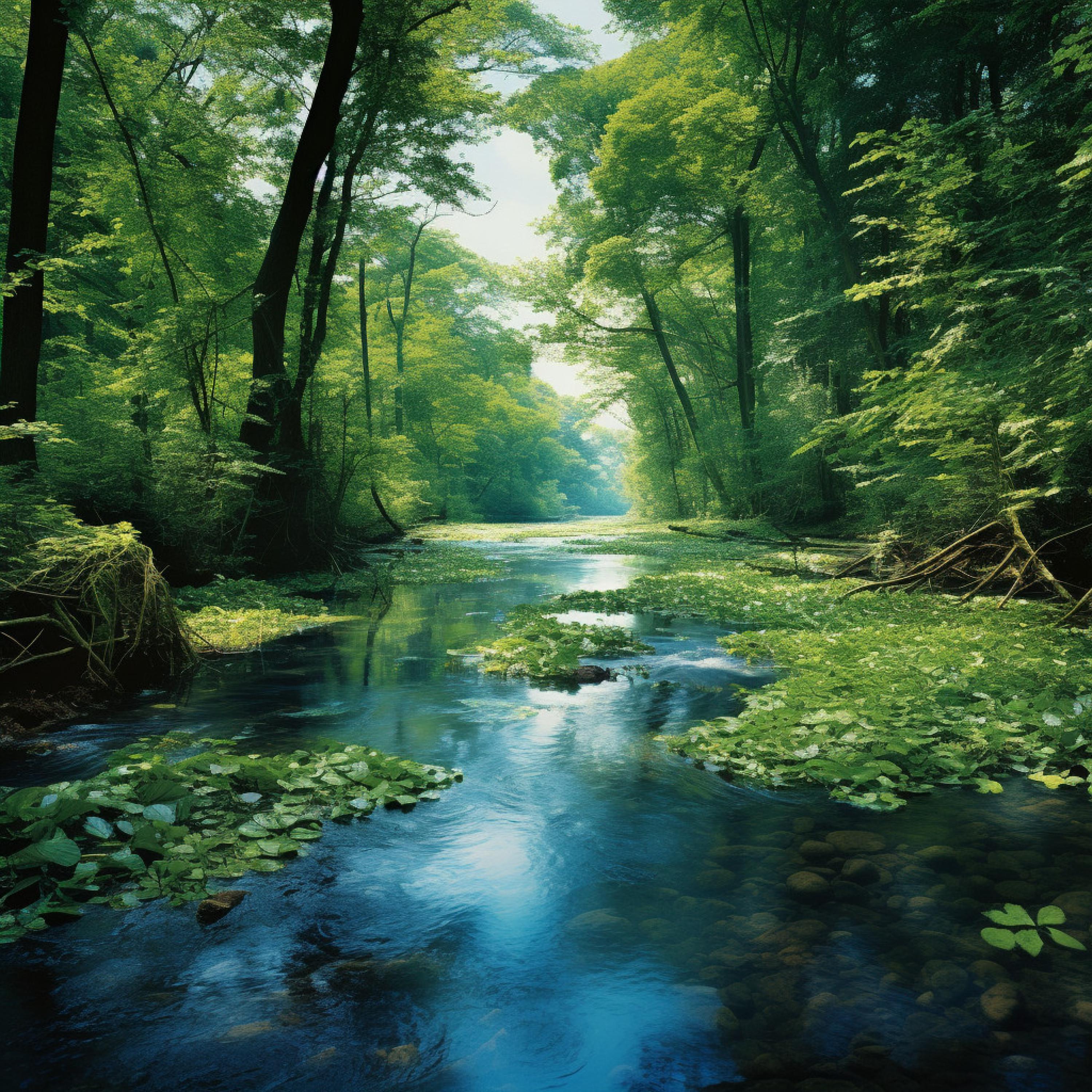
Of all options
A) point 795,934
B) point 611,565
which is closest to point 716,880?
point 795,934

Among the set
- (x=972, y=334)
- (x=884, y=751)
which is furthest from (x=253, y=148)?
(x=884, y=751)

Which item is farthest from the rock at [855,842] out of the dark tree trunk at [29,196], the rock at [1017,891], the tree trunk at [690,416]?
the tree trunk at [690,416]

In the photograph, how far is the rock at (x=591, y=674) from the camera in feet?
24.2

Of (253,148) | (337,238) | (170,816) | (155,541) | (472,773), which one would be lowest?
(472,773)

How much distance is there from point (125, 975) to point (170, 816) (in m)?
1.10

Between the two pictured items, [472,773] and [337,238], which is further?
[337,238]

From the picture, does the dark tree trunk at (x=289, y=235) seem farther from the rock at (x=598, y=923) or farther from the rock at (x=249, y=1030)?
the rock at (x=249, y=1030)

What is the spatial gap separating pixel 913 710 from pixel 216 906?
190 inches

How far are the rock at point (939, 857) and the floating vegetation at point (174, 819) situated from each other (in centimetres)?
283

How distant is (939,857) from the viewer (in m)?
3.52

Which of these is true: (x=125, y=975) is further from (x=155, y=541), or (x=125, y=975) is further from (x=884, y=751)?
(x=155, y=541)

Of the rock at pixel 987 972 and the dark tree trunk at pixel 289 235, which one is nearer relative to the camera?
the rock at pixel 987 972

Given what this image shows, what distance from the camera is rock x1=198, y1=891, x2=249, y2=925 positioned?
9.94 feet

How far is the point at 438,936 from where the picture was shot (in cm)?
307
